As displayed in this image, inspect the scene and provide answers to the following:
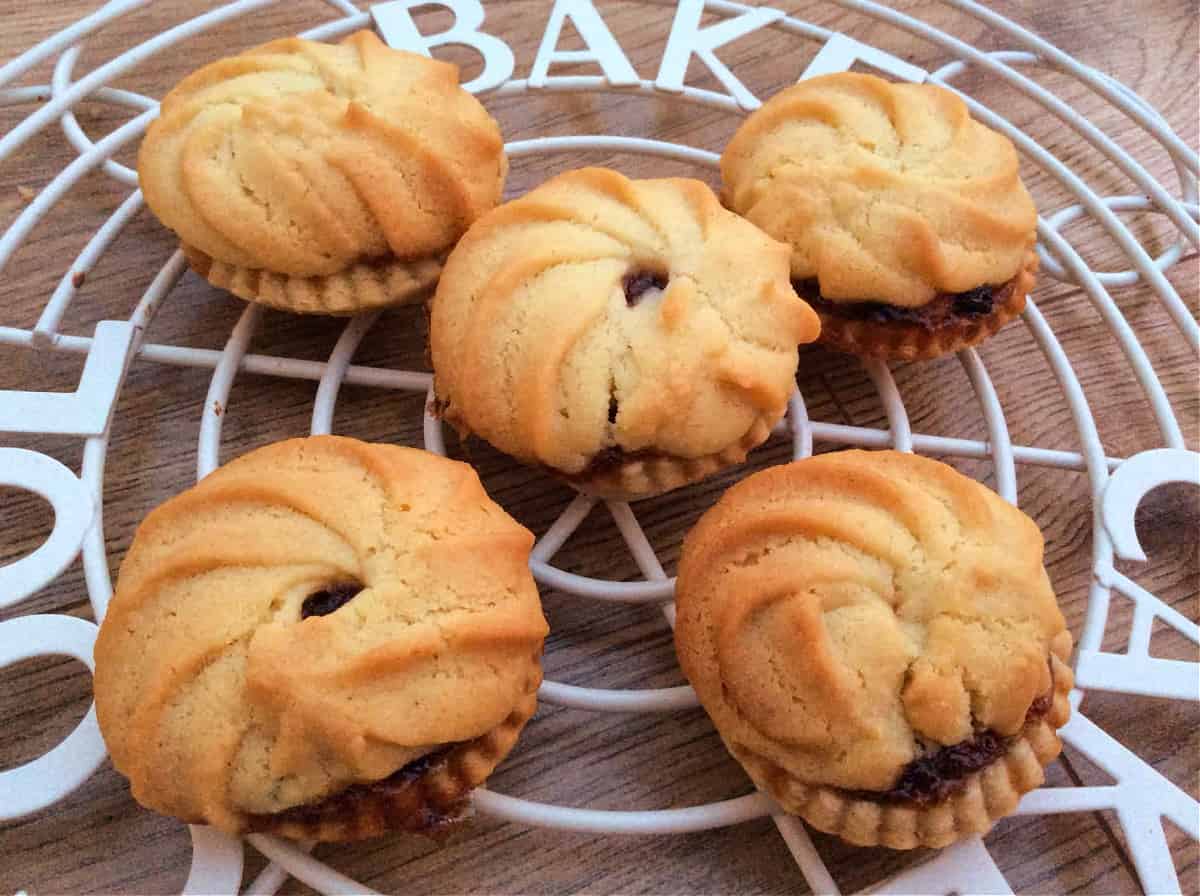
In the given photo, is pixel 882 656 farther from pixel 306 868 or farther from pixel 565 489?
pixel 306 868

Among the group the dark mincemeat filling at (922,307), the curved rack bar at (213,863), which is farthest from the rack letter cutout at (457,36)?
the curved rack bar at (213,863)

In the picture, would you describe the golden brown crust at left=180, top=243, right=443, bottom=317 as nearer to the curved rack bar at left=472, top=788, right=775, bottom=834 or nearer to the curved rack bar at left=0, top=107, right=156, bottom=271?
the curved rack bar at left=0, top=107, right=156, bottom=271

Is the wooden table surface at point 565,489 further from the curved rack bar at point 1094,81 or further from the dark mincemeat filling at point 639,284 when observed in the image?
the dark mincemeat filling at point 639,284

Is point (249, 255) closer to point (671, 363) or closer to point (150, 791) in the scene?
point (671, 363)

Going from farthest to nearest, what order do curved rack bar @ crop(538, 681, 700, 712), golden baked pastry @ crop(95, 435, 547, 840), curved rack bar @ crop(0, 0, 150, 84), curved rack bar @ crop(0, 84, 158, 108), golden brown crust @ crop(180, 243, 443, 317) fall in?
curved rack bar @ crop(0, 84, 158, 108), curved rack bar @ crop(0, 0, 150, 84), golden brown crust @ crop(180, 243, 443, 317), curved rack bar @ crop(538, 681, 700, 712), golden baked pastry @ crop(95, 435, 547, 840)

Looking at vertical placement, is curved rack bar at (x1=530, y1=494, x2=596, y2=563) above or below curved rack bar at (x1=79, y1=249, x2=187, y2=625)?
below

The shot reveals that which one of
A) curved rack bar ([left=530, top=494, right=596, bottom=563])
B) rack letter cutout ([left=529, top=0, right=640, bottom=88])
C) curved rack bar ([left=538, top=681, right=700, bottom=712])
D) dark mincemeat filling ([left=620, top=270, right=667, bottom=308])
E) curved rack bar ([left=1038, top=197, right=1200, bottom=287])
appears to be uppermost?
rack letter cutout ([left=529, top=0, right=640, bottom=88])

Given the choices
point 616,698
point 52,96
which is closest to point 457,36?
point 52,96

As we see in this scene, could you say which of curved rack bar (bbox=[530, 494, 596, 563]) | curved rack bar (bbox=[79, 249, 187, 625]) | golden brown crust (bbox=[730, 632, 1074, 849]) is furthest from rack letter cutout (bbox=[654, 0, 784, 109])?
golden brown crust (bbox=[730, 632, 1074, 849])
